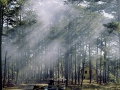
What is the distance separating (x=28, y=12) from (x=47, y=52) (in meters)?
15.6

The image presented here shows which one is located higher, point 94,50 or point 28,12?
point 28,12

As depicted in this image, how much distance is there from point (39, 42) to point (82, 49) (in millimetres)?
9736

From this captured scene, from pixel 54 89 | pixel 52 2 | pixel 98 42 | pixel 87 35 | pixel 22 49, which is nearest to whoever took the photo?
pixel 54 89

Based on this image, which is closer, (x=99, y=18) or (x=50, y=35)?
(x=99, y=18)

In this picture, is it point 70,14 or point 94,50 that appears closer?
point 70,14

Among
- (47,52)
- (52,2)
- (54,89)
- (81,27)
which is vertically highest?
(52,2)

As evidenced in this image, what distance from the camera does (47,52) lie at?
4841 centimetres

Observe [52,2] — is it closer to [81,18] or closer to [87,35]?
[81,18]

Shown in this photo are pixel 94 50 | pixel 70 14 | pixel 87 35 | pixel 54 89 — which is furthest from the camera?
pixel 94 50

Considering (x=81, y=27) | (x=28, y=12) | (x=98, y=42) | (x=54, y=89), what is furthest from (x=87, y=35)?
(x=54, y=89)

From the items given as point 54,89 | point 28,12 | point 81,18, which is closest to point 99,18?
point 81,18

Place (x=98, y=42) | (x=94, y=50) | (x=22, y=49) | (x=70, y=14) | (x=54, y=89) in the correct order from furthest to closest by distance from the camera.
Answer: (x=94, y=50), (x=98, y=42), (x=22, y=49), (x=70, y=14), (x=54, y=89)

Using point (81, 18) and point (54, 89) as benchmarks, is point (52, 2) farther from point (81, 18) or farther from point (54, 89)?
point (54, 89)

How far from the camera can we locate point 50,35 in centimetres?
3994
